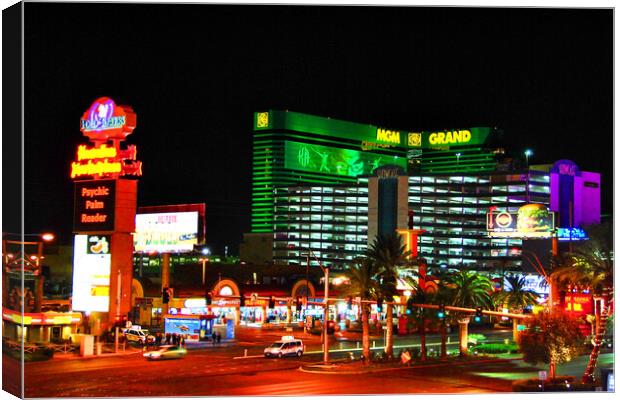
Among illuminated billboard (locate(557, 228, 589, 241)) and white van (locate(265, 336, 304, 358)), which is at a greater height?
illuminated billboard (locate(557, 228, 589, 241))

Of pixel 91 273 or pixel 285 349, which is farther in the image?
pixel 91 273

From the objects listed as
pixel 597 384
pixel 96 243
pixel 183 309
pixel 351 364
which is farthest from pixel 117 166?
pixel 597 384

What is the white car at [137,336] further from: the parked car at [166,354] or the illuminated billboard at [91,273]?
the parked car at [166,354]

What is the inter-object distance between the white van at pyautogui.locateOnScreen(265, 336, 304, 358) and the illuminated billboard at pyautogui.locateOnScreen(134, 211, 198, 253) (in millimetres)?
41217

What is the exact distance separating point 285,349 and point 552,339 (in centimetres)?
2933

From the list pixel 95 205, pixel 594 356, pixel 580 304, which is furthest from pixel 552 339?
pixel 95 205

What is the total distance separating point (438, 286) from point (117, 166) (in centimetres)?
3626

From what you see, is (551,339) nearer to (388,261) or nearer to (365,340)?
(388,261)

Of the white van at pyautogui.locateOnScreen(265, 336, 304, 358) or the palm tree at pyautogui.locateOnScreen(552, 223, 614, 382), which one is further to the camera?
the white van at pyautogui.locateOnScreen(265, 336, 304, 358)

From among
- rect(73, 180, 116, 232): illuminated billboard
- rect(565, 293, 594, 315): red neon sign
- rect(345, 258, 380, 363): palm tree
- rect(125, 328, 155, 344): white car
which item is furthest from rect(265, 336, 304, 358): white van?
rect(73, 180, 116, 232): illuminated billboard

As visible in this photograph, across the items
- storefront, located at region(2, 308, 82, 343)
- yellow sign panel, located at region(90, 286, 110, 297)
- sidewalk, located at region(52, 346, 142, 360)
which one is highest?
yellow sign panel, located at region(90, 286, 110, 297)

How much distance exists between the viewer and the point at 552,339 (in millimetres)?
66750

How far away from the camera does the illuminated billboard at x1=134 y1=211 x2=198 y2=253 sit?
5074 inches

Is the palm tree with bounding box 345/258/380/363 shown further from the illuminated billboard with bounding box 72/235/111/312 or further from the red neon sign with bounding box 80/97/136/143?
→ the red neon sign with bounding box 80/97/136/143
